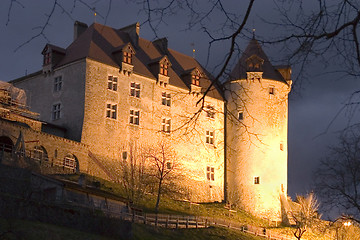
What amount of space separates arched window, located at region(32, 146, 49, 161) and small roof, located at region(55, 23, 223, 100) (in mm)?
8097

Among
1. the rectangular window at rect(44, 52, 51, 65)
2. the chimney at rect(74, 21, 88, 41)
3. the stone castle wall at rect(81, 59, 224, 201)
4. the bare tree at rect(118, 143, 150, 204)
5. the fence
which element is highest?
the chimney at rect(74, 21, 88, 41)

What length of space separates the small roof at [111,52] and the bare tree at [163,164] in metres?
5.52

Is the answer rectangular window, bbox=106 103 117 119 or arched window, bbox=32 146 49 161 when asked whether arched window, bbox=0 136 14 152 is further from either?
rectangular window, bbox=106 103 117 119

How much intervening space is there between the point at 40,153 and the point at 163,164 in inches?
390

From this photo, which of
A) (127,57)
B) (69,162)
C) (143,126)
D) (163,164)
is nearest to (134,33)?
(127,57)

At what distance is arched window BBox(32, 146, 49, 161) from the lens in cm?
4050

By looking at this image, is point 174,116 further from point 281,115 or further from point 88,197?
point 88,197

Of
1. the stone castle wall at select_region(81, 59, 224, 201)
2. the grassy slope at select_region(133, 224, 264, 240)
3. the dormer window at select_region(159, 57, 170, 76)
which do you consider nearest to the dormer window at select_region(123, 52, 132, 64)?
the stone castle wall at select_region(81, 59, 224, 201)

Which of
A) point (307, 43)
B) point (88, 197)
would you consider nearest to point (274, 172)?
point (88, 197)

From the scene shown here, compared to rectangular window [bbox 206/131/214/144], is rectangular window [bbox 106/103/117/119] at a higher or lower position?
higher

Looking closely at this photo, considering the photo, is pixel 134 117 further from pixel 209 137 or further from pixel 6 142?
pixel 6 142

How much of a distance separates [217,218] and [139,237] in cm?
1427

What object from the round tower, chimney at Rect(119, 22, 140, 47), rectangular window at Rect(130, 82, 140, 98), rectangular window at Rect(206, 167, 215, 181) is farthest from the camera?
rectangular window at Rect(206, 167, 215, 181)

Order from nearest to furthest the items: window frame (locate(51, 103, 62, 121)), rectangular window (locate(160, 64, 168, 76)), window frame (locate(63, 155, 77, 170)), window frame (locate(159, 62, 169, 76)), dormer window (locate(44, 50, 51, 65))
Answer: window frame (locate(63, 155, 77, 170)) → window frame (locate(51, 103, 62, 121)) → dormer window (locate(44, 50, 51, 65)) → window frame (locate(159, 62, 169, 76)) → rectangular window (locate(160, 64, 168, 76))
